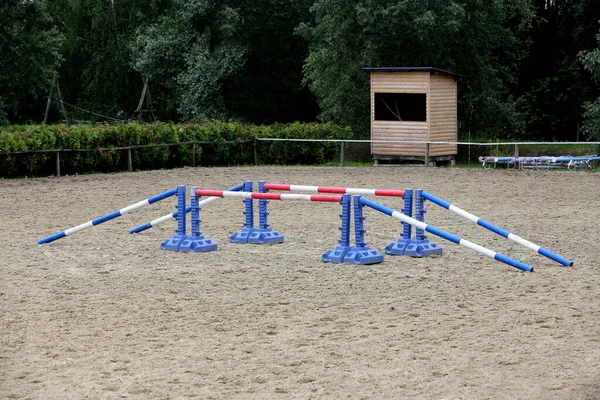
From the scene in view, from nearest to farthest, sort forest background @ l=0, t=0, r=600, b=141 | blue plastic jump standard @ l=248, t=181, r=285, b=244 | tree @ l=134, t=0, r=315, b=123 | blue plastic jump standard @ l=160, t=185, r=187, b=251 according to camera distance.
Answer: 1. blue plastic jump standard @ l=160, t=185, r=187, b=251
2. blue plastic jump standard @ l=248, t=181, r=285, b=244
3. forest background @ l=0, t=0, r=600, b=141
4. tree @ l=134, t=0, r=315, b=123

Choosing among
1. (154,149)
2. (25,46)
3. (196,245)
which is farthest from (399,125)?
(25,46)

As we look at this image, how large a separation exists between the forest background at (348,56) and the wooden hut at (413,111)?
2.21m

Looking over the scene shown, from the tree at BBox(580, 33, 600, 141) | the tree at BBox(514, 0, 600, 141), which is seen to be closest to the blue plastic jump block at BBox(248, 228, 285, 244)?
the tree at BBox(580, 33, 600, 141)

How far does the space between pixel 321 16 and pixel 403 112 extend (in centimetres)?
704

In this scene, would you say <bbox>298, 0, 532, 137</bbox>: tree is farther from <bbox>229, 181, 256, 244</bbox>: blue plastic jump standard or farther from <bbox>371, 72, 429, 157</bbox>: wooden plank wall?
<bbox>229, 181, 256, 244</bbox>: blue plastic jump standard

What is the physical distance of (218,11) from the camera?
3503 centimetres

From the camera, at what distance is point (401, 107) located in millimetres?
28031

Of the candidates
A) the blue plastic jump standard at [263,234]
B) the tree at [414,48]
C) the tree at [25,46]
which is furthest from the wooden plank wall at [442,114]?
the tree at [25,46]

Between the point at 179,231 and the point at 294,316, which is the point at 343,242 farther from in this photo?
the point at 294,316

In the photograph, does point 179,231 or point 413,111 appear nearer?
point 179,231

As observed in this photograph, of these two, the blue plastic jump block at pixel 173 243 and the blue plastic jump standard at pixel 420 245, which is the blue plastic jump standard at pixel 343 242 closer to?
the blue plastic jump standard at pixel 420 245

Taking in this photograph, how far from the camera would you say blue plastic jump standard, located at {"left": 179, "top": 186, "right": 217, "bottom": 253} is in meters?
12.3

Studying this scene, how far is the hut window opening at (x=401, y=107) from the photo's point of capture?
90.4 ft

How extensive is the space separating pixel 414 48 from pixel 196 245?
19.8 metres
